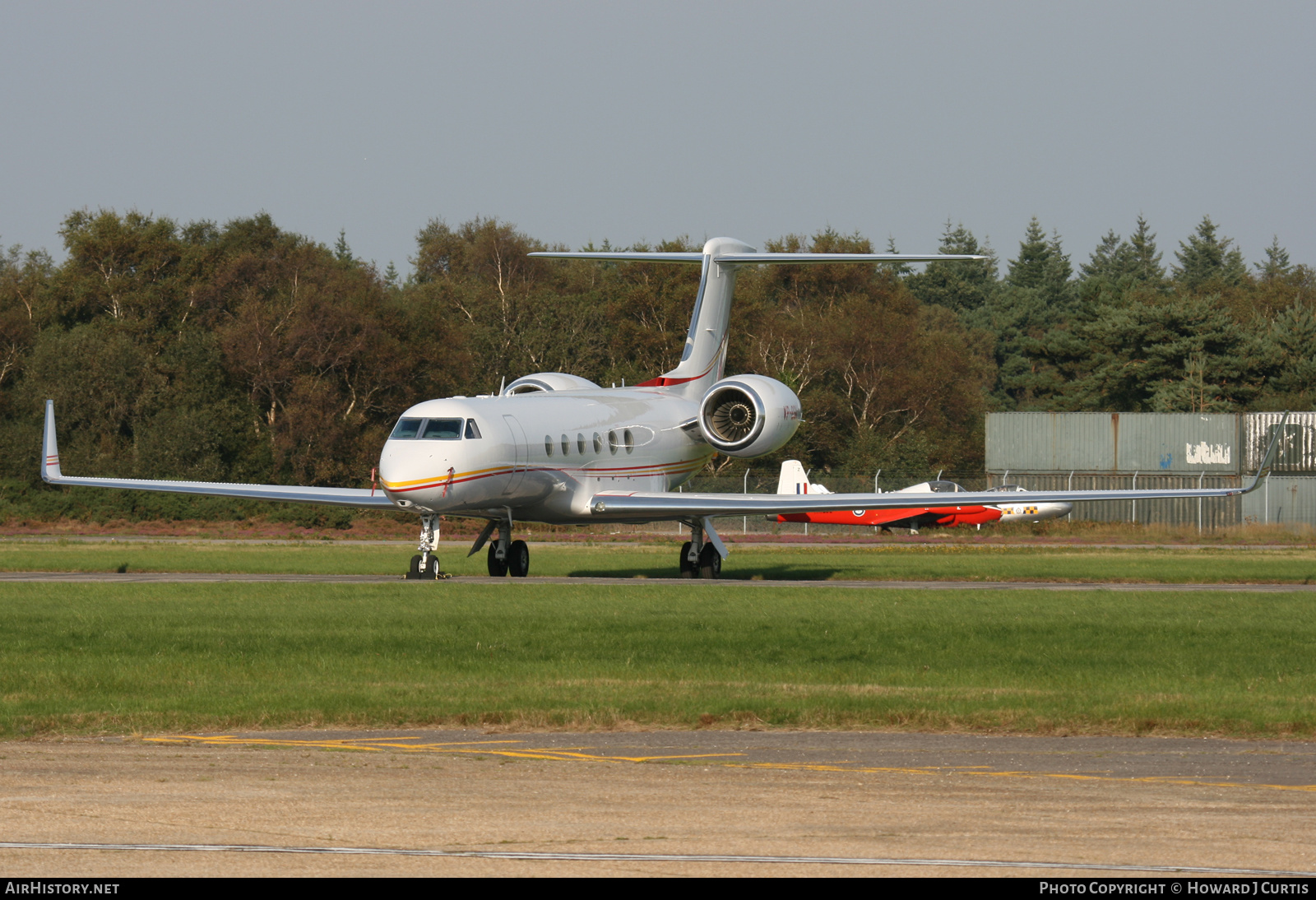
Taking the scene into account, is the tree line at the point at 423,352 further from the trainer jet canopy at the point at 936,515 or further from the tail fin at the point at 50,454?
the tail fin at the point at 50,454

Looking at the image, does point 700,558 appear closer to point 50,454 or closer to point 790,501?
point 790,501

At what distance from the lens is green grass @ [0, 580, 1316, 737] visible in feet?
46.4

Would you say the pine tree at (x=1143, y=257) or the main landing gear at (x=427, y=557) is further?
the pine tree at (x=1143, y=257)

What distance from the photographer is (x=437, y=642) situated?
19734 mm

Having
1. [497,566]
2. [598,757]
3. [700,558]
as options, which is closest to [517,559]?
[497,566]

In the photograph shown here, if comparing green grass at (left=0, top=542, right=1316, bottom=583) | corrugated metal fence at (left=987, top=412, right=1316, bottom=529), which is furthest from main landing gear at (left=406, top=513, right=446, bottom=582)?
corrugated metal fence at (left=987, top=412, right=1316, bottom=529)

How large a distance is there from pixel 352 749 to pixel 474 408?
18.6m

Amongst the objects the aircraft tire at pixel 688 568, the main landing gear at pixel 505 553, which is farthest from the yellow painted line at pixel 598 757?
the aircraft tire at pixel 688 568

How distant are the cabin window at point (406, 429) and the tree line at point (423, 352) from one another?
36987 millimetres

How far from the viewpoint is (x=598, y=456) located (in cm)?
3403

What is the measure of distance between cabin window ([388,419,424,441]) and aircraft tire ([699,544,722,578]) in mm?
7961

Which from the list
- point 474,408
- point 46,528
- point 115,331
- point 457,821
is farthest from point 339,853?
point 115,331

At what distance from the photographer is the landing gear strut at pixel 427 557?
97.6 ft

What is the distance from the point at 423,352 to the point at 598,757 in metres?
60.4
